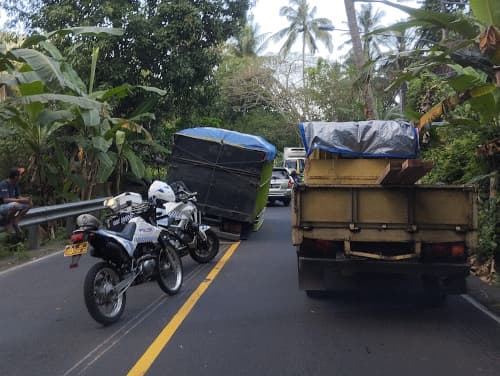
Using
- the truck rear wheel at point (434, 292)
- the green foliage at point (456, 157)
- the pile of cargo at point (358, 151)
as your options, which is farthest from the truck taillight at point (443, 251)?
the green foliage at point (456, 157)

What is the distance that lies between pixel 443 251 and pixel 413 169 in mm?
1115

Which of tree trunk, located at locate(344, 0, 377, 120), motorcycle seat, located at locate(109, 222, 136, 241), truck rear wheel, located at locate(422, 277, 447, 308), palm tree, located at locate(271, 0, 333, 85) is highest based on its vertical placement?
palm tree, located at locate(271, 0, 333, 85)

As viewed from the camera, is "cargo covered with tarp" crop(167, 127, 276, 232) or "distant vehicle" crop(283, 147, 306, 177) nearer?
"cargo covered with tarp" crop(167, 127, 276, 232)

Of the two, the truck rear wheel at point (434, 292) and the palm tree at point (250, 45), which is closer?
the truck rear wheel at point (434, 292)

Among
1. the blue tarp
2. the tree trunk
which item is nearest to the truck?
the blue tarp

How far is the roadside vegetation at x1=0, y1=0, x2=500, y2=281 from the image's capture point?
890 centimetres

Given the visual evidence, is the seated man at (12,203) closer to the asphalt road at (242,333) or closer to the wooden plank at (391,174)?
the asphalt road at (242,333)

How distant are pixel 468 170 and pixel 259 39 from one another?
141ft

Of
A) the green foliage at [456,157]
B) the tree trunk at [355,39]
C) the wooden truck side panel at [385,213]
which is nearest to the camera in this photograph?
the wooden truck side panel at [385,213]

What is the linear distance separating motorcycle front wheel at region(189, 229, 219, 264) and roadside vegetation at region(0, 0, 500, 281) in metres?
2.86

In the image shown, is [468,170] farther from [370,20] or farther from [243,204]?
[370,20]

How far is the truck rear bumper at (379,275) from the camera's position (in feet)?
22.0

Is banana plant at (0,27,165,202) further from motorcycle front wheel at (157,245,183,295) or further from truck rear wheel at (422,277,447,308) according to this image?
truck rear wheel at (422,277,447,308)

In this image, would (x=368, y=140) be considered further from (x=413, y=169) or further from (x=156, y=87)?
(x=156, y=87)
